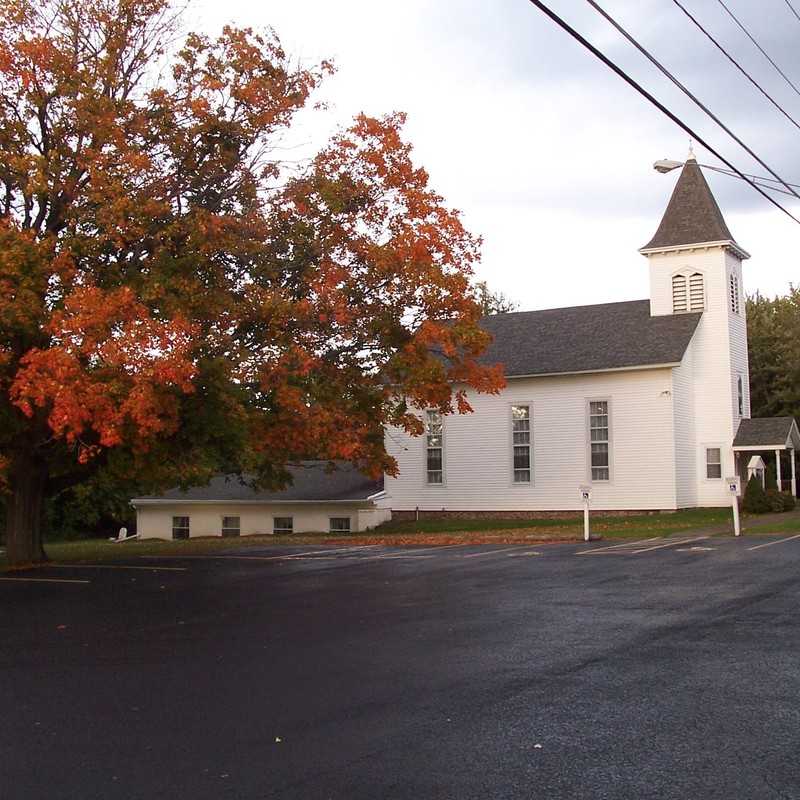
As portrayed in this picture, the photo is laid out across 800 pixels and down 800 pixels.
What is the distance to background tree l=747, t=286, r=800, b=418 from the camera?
4747 cm

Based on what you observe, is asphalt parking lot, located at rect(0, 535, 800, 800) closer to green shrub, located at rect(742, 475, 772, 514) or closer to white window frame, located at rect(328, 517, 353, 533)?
green shrub, located at rect(742, 475, 772, 514)

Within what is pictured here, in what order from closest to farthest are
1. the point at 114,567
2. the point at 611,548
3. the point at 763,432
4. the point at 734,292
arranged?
the point at 611,548 → the point at 114,567 → the point at 763,432 → the point at 734,292

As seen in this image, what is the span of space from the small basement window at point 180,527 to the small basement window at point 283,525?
5.16 metres

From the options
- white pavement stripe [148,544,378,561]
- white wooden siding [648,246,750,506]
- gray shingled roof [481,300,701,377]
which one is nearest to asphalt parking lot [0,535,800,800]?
white pavement stripe [148,544,378,561]

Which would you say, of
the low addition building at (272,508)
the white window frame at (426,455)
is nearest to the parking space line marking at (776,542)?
the white window frame at (426,455)

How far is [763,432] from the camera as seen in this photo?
37062 millimetres

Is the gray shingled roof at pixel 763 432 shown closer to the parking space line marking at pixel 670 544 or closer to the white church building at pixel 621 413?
the white church building at pixel 621 413

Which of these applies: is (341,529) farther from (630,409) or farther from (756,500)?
(756,500)

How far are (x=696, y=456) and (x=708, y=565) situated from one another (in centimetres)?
2102

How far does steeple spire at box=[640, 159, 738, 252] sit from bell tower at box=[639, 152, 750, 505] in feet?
0.13

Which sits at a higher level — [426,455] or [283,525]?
[426,455]

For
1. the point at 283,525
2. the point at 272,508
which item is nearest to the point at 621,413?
the point at 283,525

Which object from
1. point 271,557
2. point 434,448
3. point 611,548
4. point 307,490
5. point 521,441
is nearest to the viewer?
point 611,548

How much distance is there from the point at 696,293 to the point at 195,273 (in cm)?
2240
